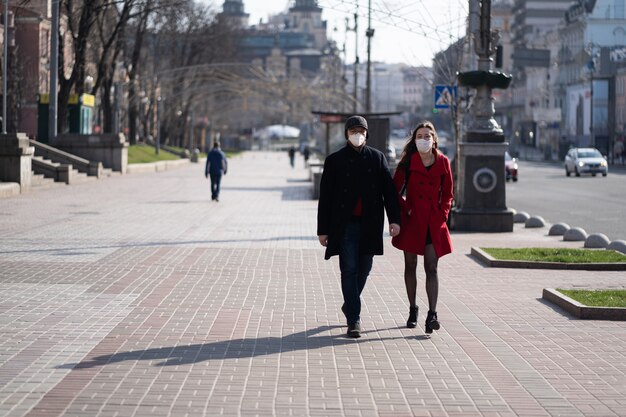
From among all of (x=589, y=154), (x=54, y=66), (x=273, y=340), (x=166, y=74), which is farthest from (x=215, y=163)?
(x=166, y=74)

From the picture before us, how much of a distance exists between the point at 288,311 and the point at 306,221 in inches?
577

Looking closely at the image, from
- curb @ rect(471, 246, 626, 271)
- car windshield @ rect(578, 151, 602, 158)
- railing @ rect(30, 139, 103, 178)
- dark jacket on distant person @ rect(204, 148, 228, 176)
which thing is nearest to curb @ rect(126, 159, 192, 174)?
railing @ rect(30, 139, 103, 178)

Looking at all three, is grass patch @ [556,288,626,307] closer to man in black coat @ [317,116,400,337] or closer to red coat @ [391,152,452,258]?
red coat @ [391,152,452,258]

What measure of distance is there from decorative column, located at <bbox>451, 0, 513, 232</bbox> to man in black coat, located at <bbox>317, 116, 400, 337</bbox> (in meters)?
13.3

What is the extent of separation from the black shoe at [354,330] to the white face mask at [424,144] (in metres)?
1.47

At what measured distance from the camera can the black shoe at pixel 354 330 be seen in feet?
34.8

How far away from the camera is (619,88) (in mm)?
110000

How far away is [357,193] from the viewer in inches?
425

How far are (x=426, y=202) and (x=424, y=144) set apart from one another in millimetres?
463

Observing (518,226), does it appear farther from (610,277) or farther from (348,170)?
(348,170)

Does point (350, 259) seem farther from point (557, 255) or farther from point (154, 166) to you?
point (154, 166)

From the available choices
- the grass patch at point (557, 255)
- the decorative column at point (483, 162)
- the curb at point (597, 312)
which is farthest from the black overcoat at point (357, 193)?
the decorative column at point (483, 162)

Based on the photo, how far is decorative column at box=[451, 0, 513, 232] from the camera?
24016 mm

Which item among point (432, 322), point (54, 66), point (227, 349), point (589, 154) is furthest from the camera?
point (589, 154)
